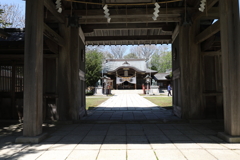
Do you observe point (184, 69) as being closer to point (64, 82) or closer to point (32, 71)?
point (64, 82)

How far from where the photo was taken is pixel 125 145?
362cm

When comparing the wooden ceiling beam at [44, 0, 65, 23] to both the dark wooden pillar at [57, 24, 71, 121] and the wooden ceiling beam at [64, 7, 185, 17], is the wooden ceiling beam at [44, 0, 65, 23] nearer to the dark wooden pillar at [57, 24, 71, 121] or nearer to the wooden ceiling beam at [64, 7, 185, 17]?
the wooden ceiling beam at [64, 7, 185, 17]

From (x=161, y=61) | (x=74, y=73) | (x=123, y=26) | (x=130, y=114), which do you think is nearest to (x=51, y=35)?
(x=74, y=73)

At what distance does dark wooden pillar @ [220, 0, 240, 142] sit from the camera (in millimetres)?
3801

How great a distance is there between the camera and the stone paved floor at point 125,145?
306cm

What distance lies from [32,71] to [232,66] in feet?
14.2

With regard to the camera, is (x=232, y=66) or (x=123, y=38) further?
(x=123, y=38)

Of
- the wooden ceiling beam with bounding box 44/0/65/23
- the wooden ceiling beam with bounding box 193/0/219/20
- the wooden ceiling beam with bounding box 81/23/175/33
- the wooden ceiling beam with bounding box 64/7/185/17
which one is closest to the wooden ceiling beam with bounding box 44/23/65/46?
the wooden ceiling beam with bounding box 44/0/65/23

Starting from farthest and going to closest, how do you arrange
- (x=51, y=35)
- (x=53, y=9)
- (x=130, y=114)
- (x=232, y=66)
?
1. (x=130, y=114)
2. (x=53, y=9)
3. (x=51, y=35)
4. (x=232, y=66)

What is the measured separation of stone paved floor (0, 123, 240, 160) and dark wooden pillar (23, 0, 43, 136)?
0.47 meters

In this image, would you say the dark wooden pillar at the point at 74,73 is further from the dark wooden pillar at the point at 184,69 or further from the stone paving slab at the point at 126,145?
the dark wooden pillar at the point at 184,69

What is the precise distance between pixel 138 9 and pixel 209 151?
4625 mm

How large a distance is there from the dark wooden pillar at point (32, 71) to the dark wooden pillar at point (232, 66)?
13.6 ft

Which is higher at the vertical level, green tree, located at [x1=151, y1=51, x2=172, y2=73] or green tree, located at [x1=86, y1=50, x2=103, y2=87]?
green tree, located at [x1=151, y1=51, x2=172, y2=73]
